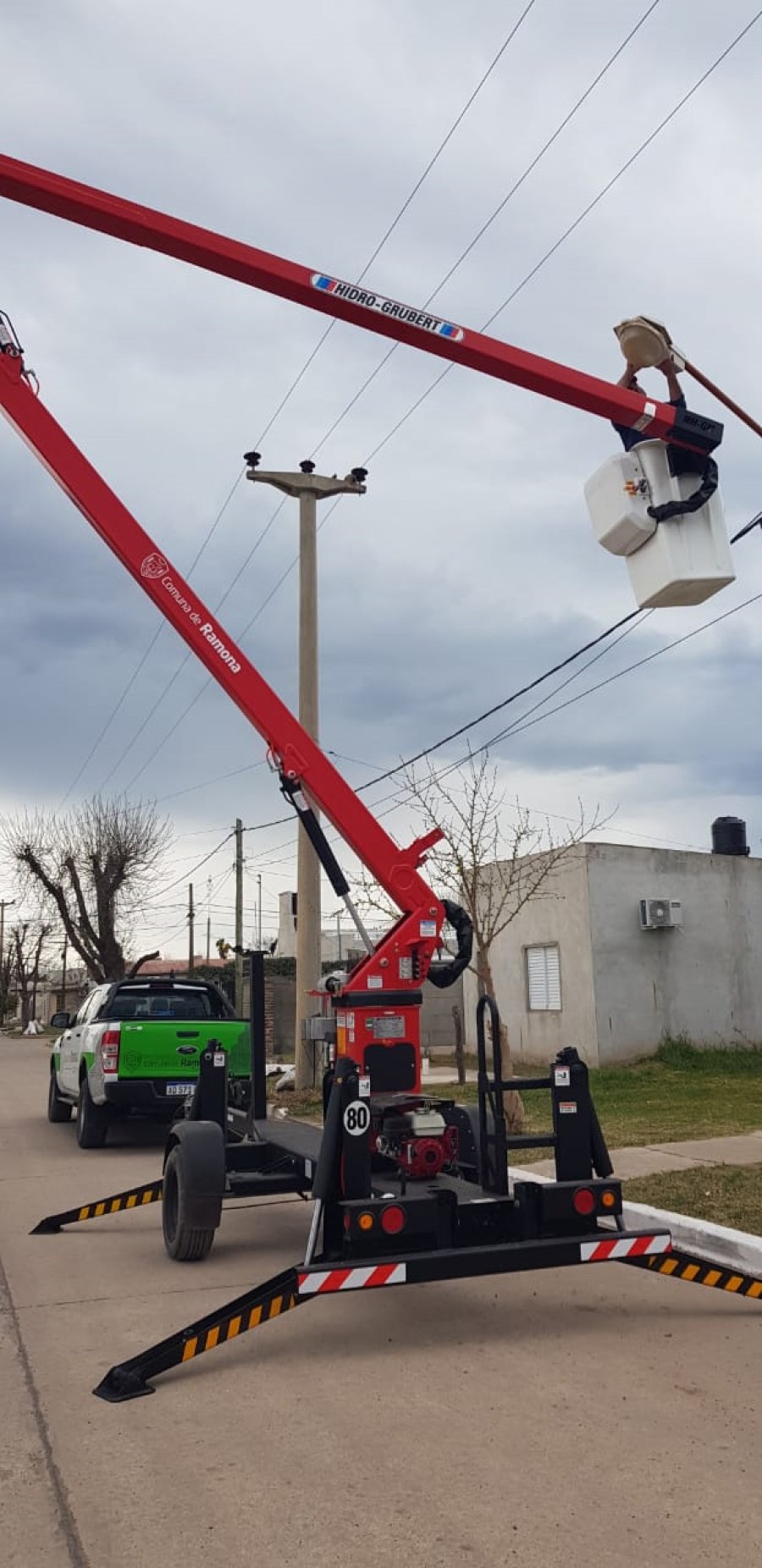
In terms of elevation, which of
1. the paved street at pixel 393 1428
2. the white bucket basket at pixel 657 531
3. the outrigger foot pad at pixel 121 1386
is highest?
the white bucket basket at pixel 657 531

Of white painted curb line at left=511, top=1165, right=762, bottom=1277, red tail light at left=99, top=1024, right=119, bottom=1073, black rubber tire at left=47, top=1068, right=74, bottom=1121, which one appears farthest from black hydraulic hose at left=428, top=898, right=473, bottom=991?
black rubber tire at left=47, top=1068, right=74, bottom=1121

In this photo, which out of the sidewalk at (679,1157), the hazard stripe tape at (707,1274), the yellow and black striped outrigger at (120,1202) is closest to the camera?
the hazard stripe tape at (707,1274)

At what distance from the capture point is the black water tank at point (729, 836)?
24.8m

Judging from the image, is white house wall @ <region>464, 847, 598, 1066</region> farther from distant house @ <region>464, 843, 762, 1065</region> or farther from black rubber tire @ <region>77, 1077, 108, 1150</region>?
black rubber tire @ <region>77, 1077, 108, 1150</region>

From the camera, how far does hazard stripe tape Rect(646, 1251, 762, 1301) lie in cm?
586

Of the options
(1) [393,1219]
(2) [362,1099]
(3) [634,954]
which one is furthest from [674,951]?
(1) [393,1219]

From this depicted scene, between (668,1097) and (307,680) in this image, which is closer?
(668,1097)

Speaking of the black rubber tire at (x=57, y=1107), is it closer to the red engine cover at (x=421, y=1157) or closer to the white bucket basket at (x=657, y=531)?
the red engine cover at (x=421, y=1157)

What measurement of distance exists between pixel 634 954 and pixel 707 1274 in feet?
49.7

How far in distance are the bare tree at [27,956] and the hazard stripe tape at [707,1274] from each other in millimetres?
70623

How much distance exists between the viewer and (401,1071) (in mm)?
7629

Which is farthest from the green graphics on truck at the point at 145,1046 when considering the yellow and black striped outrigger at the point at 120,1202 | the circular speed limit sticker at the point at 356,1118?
the circular speed limit sticker at the point at 356,1118

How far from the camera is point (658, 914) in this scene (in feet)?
68.0

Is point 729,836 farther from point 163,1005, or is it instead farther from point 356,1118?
point 356,1118
